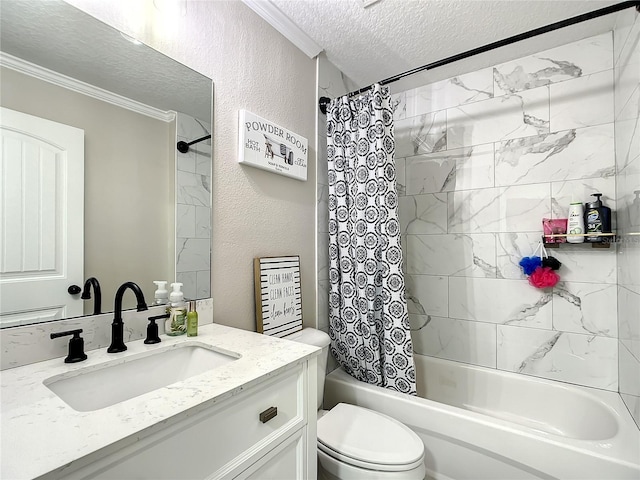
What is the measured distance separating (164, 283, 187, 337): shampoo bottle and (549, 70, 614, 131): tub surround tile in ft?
7.42

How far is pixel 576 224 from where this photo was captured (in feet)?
5.67

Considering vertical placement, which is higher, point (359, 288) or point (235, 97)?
point (235, 97)

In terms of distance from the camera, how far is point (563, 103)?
1893mm

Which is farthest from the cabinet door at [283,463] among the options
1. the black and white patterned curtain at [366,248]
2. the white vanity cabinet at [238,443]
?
the black and white patterned curtain at [366,248]

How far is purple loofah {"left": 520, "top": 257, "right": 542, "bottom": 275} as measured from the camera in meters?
1.88

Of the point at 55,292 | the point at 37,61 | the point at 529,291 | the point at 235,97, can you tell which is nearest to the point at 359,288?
the point at 529,291

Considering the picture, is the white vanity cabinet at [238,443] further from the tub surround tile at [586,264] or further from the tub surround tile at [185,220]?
the tub surround tile at [586,264]

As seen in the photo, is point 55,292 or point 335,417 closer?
point 55,292

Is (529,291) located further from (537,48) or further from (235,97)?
(235,97)

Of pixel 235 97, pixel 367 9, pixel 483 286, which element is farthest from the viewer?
pixel 483 286

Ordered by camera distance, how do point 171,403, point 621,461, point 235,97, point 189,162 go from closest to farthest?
point 171,403
point 621,461
point 189,162
point 235,97

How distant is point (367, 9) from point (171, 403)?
1.90 metres

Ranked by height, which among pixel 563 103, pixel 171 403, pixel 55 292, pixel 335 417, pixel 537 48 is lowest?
pixel 335 417

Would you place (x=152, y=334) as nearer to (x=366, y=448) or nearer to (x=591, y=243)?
(x=366, y=448)
